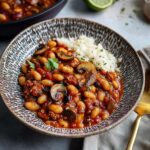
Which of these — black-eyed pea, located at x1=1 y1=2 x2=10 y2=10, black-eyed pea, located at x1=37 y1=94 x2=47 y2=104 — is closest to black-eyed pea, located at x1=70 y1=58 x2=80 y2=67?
black-eyed pea, located at x1=37 y1=94 x2=47 y2=104

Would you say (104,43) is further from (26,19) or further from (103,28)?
(26,19)

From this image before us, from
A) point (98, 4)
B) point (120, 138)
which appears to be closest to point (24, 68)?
point (120, 138)

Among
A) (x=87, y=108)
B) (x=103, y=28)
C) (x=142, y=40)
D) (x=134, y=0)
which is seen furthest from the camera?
(x=134, y=0)

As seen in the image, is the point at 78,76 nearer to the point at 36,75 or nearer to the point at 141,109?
the point at 36,75

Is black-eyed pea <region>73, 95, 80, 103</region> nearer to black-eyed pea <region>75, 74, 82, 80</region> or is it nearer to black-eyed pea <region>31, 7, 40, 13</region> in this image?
black-eyed pea <region>75, 74, 82, 80</region>

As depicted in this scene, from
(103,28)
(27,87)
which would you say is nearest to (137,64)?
(103,28)

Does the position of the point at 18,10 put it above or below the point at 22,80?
above
